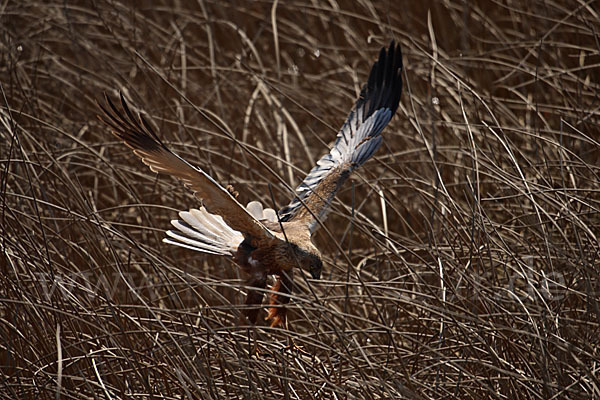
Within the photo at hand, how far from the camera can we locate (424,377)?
2.17 m

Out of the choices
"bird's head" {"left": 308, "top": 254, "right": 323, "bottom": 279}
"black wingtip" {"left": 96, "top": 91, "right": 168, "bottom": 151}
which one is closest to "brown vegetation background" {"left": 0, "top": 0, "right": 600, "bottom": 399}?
"bird's head" {"left": 308, "top": 254, "right": 323, "bottom": 279}

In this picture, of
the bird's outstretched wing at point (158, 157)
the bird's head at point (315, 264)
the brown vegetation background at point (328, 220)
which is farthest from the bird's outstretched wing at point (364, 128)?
the bird's outstretched wing at point (158, 157)

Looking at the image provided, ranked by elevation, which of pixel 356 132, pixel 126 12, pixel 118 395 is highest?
pixel 126 12

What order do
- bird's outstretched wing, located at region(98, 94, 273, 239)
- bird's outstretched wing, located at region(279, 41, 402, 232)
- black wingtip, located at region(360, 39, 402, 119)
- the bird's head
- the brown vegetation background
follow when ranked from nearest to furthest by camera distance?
the brown vegetation background < bird's outstretched wing, located at region(98, 94, 273, 239) < the bird's head < bird's outstretched wing, located at region(279, 41, 402, 232) < black wingtip, located at region(360, 39, 402, 119)

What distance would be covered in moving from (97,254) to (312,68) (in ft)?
8.73

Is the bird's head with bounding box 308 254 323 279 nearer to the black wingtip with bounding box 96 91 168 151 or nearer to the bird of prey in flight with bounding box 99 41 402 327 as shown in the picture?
the bird of prey in flight with bounding box 99 41 402 327

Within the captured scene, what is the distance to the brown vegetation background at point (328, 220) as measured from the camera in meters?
1.98

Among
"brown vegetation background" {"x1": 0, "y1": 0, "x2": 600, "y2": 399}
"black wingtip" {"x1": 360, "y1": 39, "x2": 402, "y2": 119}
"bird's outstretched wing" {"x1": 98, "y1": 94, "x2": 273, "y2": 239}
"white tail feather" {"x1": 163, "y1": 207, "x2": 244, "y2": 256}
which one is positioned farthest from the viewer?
"black wingtip" {"x1": 360, "y1": 39, "x2": 402, "y2": 119}

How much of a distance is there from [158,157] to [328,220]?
5.33 feet

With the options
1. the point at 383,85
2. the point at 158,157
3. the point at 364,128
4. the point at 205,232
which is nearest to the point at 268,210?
the point at 205,232

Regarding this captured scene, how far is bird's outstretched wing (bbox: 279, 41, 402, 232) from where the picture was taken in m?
3.17

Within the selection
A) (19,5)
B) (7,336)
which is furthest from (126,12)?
(7,336)

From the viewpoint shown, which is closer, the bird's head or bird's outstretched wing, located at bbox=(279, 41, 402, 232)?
the bird's head

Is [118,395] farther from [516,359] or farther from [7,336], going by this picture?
[516,359]
